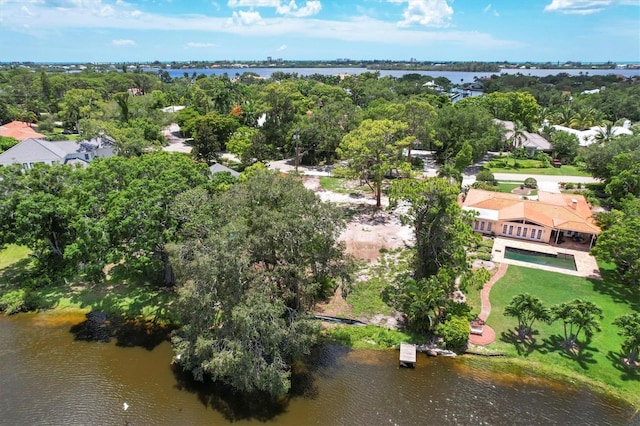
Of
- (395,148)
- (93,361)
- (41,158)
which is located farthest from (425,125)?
(41,158)

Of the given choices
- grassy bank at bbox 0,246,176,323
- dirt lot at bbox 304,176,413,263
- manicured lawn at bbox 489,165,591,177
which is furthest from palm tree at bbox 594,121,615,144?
grassy bank at bbox 0,246,176,323

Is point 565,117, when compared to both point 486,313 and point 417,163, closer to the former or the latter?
point 417,163

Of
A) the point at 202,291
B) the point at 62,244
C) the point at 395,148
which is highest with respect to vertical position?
the point at 395,148

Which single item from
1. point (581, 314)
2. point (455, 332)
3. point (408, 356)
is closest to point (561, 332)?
point (581, 314)

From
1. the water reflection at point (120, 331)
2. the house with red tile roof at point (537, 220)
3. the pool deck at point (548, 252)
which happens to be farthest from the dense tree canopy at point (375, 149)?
the water reflection at point (120, 331)

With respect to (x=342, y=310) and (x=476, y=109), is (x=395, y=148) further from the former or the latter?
(x=476, y=109)

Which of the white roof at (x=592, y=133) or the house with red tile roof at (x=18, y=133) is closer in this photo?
the house with red tile roof at (x=18, y=133)

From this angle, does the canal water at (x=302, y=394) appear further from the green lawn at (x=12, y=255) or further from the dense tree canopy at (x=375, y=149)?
the dense tree canopy at (x=375, y=149)
